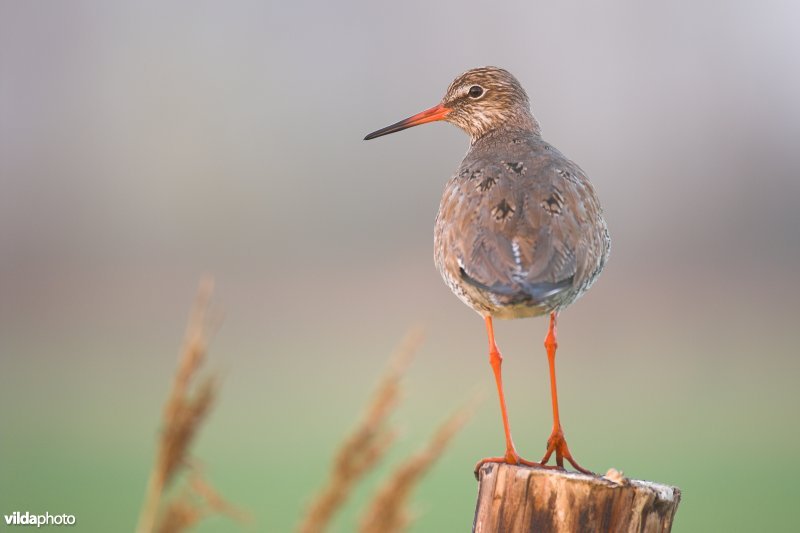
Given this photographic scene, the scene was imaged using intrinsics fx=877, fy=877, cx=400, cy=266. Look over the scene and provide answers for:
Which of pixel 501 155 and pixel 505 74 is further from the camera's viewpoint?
pixel 505 74

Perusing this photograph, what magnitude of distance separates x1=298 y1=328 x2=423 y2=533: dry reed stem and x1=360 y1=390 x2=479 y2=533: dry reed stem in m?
0.11

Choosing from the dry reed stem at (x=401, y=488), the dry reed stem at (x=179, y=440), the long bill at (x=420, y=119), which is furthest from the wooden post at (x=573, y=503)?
the long bill at (x=420, y=119)

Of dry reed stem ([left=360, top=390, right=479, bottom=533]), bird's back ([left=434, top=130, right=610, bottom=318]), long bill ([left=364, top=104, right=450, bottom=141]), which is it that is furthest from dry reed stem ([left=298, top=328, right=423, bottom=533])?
long bill ([left=364, top=104, right=450, bottom=141])

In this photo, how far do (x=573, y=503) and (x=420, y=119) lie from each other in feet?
13.3

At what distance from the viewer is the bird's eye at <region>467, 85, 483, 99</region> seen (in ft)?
23.1

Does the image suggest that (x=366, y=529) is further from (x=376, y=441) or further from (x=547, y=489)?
(x=547, y=489)

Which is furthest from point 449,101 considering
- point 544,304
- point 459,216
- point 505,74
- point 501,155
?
point 544,304

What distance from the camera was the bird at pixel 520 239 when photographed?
4688 mm

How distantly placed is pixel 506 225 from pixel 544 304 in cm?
50

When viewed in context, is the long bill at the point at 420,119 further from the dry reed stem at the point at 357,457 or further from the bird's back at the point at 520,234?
the dry reed stem at the point at 357,457

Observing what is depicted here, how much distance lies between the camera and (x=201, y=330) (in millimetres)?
3590

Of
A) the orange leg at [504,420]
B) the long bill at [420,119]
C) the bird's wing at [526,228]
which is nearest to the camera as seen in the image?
the bird's wing at [526,228]

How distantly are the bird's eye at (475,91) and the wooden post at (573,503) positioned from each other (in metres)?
3.83

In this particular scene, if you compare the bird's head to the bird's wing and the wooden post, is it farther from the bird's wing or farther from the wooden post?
the wooden post
